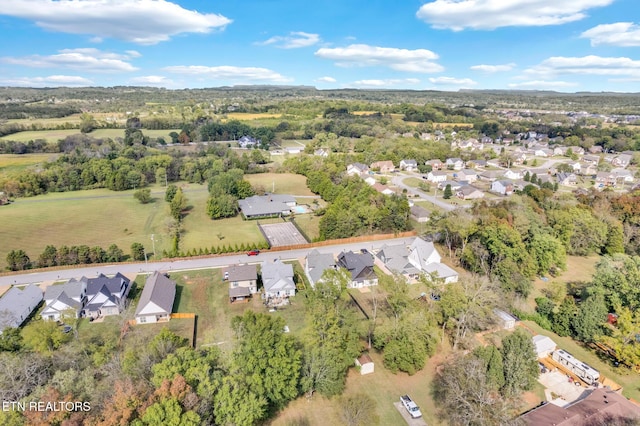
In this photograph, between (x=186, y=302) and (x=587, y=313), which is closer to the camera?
(x=587, y=313)

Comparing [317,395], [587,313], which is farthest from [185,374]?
[587,313]

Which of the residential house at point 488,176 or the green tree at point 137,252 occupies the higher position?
the residential house at point 488,176

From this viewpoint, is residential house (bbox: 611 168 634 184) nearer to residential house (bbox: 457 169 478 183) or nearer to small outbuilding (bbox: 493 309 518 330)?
residential house (bbox: 457 169 478 183)

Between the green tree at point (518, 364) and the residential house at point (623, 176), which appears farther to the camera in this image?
the residential house at point (623, 176)

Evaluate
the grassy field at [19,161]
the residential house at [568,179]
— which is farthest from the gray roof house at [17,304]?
the residential house at [568,179]

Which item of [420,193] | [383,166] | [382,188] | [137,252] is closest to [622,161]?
[420,193]

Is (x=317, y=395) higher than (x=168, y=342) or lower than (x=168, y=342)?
lower

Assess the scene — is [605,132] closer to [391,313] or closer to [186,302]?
[391,313]


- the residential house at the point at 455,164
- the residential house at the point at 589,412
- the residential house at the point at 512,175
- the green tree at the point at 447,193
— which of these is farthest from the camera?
the residential house at the point at 455,164

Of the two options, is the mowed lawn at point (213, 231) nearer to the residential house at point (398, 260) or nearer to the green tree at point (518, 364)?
the residential house at point (398, 260)
